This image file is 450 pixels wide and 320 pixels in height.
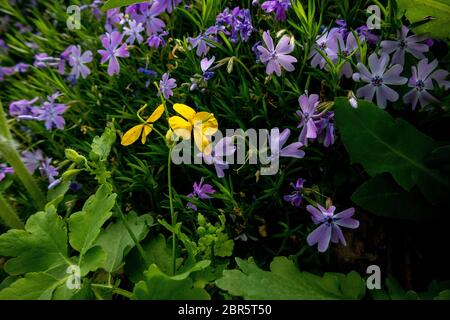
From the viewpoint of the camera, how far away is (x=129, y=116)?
A: 1625 millimetres

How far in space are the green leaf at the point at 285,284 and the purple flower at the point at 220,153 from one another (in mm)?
286

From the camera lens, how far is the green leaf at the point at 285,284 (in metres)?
1.12

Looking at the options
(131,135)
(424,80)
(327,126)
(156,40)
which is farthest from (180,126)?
(424,80)

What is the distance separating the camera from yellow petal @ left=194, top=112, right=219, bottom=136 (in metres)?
1.27

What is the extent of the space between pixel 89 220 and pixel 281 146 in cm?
53

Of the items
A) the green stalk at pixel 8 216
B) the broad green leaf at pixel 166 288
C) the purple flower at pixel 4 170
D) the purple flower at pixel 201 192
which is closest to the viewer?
the broad green leaf at pixel 166 288

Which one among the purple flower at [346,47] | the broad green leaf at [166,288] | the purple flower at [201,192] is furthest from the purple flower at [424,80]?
the broad green leaf at [166,288]

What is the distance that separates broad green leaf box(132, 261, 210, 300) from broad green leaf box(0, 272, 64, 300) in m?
0.24

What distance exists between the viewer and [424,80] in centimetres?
131

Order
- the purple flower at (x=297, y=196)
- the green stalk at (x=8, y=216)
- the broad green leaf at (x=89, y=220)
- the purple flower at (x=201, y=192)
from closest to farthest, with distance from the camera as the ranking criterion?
the broad green leaf at (x=89, y=220), the purple flower at (x=297, y=196), the purple flower at (x=201, y=192), the green stalk at (x=8, y=216)

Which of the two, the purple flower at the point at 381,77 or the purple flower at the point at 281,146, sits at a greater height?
the purple flower at the point at 381,77

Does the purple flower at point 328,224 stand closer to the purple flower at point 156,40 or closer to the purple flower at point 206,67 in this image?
the purple flower at point 206,67

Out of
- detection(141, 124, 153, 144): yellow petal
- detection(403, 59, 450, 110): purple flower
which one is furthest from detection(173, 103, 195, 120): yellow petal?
detection(403, 59, 450, 110): purple flower
